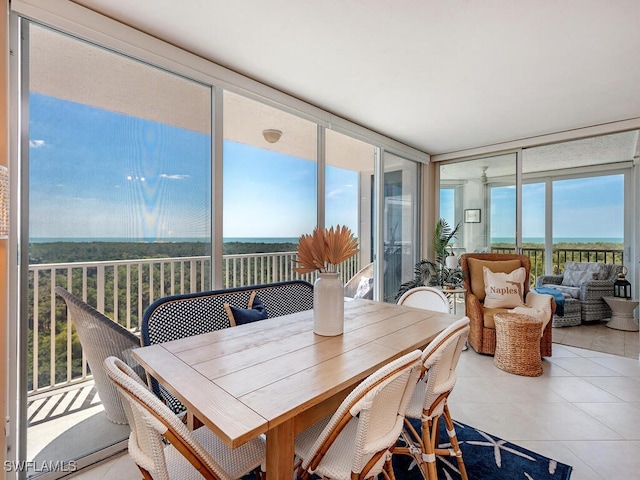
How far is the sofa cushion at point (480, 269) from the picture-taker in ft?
12.3

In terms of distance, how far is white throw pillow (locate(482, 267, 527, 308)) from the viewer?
3500mm

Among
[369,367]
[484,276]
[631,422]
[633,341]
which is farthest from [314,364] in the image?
[633,341]

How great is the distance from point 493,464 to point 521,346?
1.45 m

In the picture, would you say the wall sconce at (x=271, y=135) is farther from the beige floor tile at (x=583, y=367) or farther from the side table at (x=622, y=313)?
the side table at (x=622, y=313)

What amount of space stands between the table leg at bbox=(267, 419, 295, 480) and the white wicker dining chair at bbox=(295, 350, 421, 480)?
0.09 metres

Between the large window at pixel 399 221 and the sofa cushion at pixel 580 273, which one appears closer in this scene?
the large window at pixel 399 221

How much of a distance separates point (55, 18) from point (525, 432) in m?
3.64

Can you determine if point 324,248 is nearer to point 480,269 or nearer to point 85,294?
point 85,294

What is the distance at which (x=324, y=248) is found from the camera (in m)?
1.50

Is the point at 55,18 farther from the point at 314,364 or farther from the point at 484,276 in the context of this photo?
the point at 484,276

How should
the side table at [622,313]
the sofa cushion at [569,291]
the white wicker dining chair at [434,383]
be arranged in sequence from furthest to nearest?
1. the sofa cushion at [569,291]
2. the side table at [622,313]
3. the white wicker dining chair at [434,383]

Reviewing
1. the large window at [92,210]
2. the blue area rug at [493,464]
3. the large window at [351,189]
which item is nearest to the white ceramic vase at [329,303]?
the blue area rug at [493,464]

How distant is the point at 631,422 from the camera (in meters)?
2.15

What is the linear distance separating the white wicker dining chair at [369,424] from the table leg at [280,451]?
89mm
